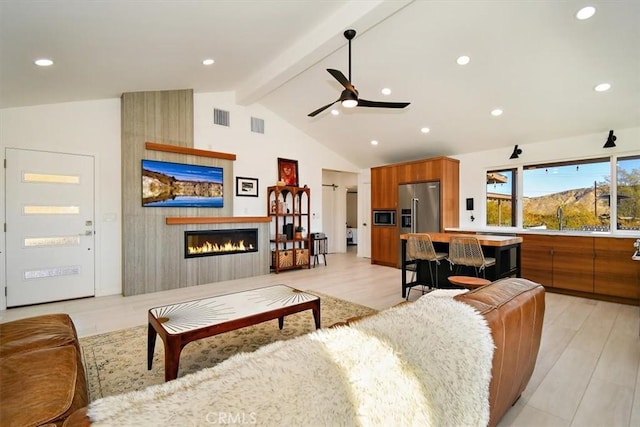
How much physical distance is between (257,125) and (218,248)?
2832 millimetres

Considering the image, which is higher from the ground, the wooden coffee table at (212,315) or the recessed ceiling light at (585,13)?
the recessed ceiling light at (585,13)

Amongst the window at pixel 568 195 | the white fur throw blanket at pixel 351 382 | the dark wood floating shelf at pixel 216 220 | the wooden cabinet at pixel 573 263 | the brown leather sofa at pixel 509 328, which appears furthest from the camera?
the dark wood floating shelf at pixel 216 220

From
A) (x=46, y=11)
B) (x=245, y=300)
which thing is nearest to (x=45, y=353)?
(x=245, y=300)

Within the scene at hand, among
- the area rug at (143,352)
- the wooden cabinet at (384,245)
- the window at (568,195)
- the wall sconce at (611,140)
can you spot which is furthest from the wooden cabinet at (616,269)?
the area rug at (143,352)

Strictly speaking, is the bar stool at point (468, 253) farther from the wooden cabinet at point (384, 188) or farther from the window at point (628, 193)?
the wooden cabinet at point (384, 188)

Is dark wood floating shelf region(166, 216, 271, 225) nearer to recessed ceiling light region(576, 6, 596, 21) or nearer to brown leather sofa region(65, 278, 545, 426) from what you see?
brown leather sofa region(65, 278, 545, 426)

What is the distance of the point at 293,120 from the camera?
6762 millimetres

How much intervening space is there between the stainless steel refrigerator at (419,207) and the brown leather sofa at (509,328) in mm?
4219

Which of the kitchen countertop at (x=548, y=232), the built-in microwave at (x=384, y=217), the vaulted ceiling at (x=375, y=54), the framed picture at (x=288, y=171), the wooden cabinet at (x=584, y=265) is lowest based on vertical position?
the wooden cabinet at (x=584, y=265)

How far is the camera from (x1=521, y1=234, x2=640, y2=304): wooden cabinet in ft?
13.1

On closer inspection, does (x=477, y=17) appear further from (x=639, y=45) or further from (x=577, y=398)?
(x=577, y=398)

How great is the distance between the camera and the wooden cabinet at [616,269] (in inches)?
155

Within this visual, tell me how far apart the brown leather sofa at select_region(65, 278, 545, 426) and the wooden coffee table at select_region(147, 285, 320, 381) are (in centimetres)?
117

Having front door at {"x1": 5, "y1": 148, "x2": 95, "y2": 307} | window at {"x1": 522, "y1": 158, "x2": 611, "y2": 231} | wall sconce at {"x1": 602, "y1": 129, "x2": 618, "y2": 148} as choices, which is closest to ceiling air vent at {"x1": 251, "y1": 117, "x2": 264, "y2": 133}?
front door at {"x1": 5, "y1": 148, "x2": 95, "y2": 307}
